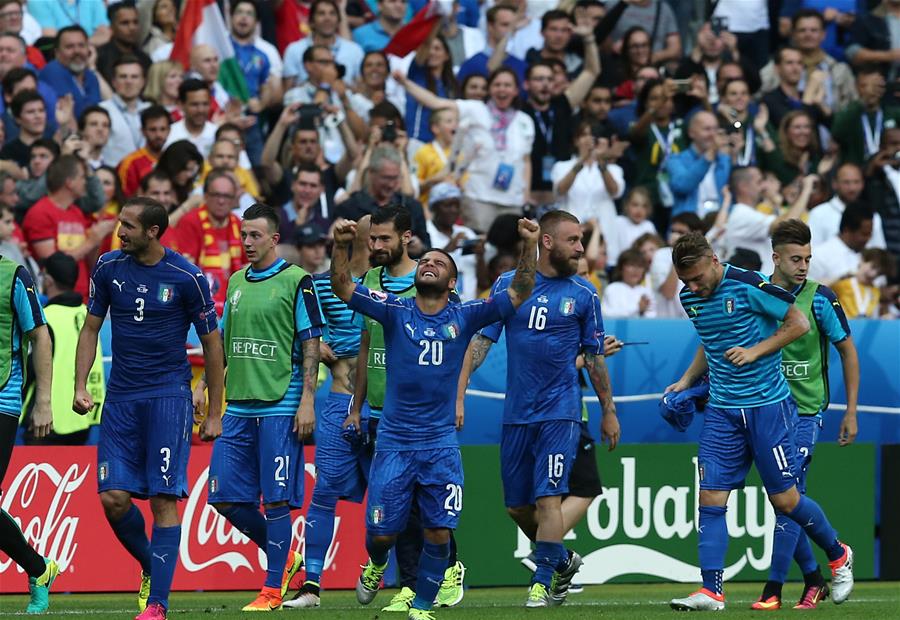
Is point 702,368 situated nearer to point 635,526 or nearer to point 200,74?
point 635,526

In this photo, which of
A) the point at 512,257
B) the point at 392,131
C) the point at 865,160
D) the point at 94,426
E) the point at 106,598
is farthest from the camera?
the point at 865,160

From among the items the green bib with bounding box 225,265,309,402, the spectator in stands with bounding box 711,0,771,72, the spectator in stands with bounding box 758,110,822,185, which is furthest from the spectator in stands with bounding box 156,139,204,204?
the spectator in stands with bounding box 711,0,771,72

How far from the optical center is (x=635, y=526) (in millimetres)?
14625

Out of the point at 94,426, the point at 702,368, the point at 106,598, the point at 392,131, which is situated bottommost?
the point at 106,598

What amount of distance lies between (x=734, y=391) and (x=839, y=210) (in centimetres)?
805

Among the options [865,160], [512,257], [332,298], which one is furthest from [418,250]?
[865,160]

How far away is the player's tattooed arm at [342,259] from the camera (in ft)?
31.2

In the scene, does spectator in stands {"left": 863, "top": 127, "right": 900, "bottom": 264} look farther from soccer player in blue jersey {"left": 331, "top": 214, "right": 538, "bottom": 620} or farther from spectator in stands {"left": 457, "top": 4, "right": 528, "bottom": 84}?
soccer player in blue jersey {"left": 331, "top": 214, "right": 538, "bottom": 620}

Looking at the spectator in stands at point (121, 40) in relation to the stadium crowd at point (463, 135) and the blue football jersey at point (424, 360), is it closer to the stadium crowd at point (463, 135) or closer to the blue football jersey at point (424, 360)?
the stadium crowd at point (463, 135)

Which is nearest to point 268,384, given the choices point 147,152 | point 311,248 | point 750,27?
point 311,248

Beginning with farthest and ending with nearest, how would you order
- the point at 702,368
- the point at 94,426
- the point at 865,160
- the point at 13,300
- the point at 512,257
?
1. the point at 865,160
2. the point at 512,257
3. the point at 94,426
4. the point at 702,368
5. the point at 13,300

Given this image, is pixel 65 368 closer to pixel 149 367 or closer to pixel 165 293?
pixel 149 367

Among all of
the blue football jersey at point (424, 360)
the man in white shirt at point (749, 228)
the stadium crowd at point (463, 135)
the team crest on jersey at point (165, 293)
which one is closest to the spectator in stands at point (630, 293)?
the stadium crowd at point (463, 135)

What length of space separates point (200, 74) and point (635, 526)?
6.71m
